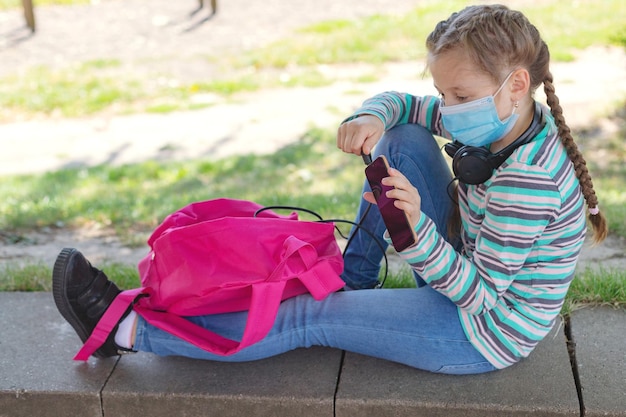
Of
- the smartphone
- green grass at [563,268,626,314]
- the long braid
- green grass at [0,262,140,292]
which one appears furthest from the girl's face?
green grass at [0,262,140,292]

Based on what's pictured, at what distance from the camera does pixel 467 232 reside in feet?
7.98

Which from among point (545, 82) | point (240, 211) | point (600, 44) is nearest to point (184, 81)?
point (600, 44)

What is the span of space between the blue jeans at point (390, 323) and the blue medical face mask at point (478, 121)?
0.31 m

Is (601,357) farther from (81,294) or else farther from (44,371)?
(44,371)

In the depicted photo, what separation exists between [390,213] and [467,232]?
1.41 ft

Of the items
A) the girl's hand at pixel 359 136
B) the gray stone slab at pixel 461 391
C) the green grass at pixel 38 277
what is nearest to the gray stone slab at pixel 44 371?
the green grass at pixel 38 277

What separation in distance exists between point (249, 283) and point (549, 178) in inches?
36.0

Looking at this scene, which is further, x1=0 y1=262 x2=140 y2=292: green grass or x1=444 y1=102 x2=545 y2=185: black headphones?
x1=0 y1=262 x2=140 y2=292: green grass

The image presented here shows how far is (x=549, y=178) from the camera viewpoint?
6.86 feet

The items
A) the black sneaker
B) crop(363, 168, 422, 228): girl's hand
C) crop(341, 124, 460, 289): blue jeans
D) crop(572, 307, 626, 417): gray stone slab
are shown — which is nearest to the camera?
crop(363, 168, 422, 228): girl's hand

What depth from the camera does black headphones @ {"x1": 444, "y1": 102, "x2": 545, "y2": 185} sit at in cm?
217

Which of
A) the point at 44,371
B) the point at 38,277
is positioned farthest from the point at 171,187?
the point at 44,371

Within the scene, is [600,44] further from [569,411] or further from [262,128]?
[569,411]

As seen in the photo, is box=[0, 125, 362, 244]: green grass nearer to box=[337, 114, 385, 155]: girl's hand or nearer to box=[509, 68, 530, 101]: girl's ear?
box=[337, 114, 385, 155]: girl's hand
